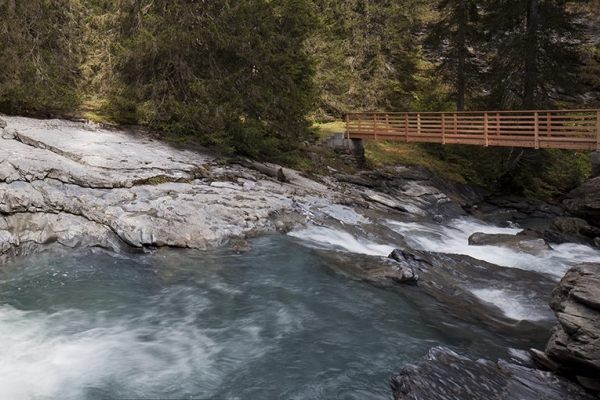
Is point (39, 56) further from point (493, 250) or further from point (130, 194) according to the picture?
point (493, 250)

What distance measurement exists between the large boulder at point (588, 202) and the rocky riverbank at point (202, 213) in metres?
0.08

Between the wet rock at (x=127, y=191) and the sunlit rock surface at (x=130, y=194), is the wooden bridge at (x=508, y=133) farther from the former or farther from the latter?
the wet rock at (x=127, y=191)

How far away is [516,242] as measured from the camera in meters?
12.7

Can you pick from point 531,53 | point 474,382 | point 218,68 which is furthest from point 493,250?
point 531,53

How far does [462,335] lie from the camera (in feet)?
22.9

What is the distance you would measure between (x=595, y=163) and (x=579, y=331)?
44.6ft

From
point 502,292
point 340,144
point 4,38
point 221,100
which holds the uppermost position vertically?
point 4,38

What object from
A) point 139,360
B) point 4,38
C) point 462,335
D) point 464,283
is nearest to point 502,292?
point 464,283

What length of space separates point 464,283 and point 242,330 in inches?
203

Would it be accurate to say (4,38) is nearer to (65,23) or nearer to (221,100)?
(65,23)

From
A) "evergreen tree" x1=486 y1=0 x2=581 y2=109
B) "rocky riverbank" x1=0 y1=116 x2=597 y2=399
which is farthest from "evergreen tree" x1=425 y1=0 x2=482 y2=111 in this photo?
"rocky riverbank" x1=0 y1=116 x2=597 y2=399

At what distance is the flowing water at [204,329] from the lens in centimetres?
555

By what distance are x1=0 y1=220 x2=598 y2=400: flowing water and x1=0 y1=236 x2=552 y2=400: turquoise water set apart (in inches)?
0.8

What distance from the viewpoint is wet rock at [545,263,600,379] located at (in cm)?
522
